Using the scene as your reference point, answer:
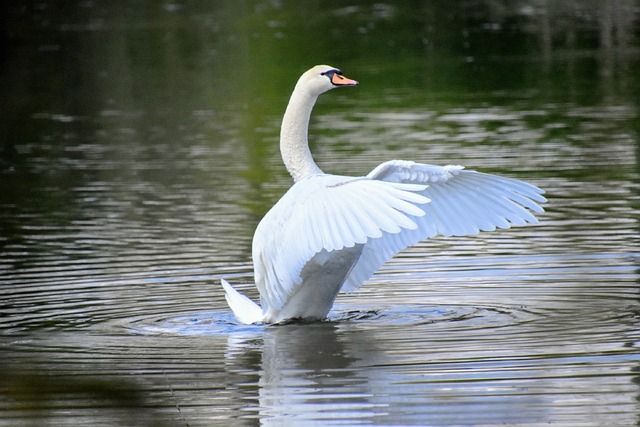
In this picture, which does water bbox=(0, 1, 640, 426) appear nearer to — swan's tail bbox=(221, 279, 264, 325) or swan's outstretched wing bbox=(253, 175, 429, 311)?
swan's tail bbox=(221, 279, 264, 325)

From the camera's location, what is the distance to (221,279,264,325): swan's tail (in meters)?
8.73

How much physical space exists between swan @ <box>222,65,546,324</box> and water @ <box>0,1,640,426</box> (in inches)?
8.9

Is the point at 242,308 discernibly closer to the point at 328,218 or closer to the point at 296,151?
the point at 296,151

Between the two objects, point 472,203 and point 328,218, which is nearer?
point 328,218

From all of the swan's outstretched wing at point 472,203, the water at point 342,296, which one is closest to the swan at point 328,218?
Result: the swan's outstretched wing at point 472,203

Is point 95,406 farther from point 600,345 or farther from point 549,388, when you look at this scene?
point 600,345

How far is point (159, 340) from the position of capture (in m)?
8.23

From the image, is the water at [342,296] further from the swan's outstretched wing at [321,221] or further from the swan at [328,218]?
the swan's outstretched wing at [321,221]

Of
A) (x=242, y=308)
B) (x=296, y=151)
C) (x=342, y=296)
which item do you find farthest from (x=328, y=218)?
(x=342, y=296)

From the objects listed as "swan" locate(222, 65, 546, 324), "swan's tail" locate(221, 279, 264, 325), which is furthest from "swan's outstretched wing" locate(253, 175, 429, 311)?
"swan's tail" locate(221, 279, 264, 325)

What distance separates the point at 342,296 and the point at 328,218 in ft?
8.67

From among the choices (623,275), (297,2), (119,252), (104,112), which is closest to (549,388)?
(623,275)

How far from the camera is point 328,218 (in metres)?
7.34

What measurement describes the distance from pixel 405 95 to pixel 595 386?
18385 mm
